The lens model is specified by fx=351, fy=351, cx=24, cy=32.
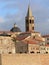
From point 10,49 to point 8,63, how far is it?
886cm

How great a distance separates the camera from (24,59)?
33.9 meters

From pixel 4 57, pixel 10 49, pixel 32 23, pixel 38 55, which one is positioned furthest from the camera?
pixel 32 23

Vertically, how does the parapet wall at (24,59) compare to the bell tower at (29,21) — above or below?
below

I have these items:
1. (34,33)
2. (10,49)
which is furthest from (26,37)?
(10,49)

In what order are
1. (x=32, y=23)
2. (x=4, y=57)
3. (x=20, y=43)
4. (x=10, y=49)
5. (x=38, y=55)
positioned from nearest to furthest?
(x=4, y=57) < (x=38, y=55) < (x=10, y=49) < (x=20, y=43) < (x=32, y=23)

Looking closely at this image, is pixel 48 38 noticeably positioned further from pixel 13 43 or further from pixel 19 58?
pixel 19 58

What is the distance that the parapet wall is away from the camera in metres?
32.6

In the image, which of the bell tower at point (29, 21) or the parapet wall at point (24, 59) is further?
the bell tower at point (29, 21)

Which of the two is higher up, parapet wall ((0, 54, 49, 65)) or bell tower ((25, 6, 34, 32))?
bell tower ((25, 6, 34, 32))

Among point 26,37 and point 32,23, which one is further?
point 32,23

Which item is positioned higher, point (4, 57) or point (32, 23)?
point (32, 23)

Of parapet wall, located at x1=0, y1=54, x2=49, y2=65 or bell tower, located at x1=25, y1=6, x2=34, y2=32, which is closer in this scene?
parapet wall, located at x1=0, y1=54, x2=49, y2=65

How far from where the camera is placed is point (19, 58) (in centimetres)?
3356

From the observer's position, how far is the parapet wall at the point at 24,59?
107 feet
